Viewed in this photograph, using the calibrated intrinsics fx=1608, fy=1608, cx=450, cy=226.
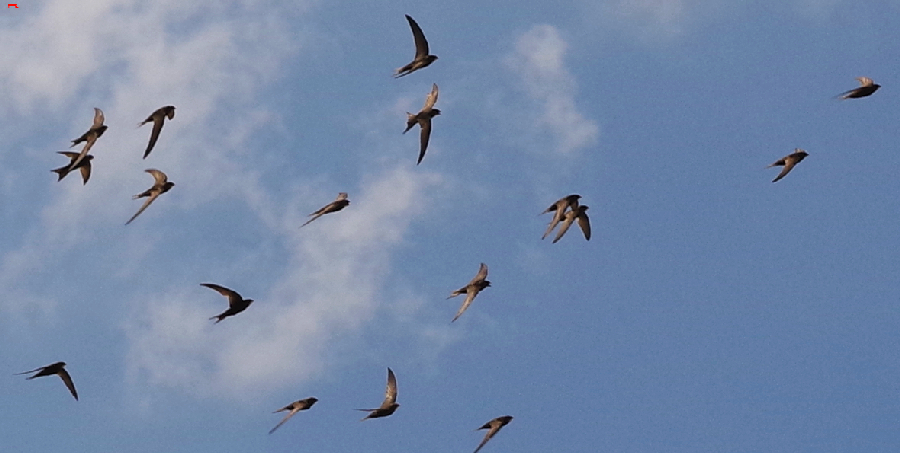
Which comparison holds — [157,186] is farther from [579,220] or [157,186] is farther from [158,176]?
[579,220]

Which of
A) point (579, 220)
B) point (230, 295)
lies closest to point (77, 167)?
point (230, 295)

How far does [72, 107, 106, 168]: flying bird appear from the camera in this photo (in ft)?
179

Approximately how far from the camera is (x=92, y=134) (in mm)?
54562

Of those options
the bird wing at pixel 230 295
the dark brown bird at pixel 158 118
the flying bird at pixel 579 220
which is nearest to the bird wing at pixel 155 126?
the dark brown bird at pixel 158 118

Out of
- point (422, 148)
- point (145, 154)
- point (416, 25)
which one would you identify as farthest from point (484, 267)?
point (145, 154)

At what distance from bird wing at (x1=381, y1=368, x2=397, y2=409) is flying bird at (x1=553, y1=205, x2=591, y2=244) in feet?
28.8

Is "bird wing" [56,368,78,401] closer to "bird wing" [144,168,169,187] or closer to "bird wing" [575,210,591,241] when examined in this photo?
"bird wing" [144,168,169,187]

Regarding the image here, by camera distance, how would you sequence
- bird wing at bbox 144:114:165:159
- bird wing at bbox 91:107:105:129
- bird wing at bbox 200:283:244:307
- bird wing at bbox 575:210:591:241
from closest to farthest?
bird wing at bbox 200:283:244:307 → bird wing at bbox 144:114:165:159 → bird wing at bbox 91:107:105:129 → bird wing at bbox 575:210:591:241

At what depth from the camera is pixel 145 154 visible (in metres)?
51.0

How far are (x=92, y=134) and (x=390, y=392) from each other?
45.1 feet

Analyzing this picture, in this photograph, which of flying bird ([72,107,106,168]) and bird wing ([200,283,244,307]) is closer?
bird wing ([200,283,244,307])

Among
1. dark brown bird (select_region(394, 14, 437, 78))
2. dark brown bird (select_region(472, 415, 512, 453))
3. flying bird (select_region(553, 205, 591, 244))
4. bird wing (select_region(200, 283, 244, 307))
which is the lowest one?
dark brown bird (select_region(472, 415, 512, 453))

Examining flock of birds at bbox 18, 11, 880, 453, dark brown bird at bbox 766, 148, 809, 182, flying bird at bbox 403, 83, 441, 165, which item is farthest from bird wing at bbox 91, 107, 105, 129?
dark brown bird at bbox 766, 148, 809, 182

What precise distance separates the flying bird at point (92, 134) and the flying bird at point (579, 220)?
16.2 m
